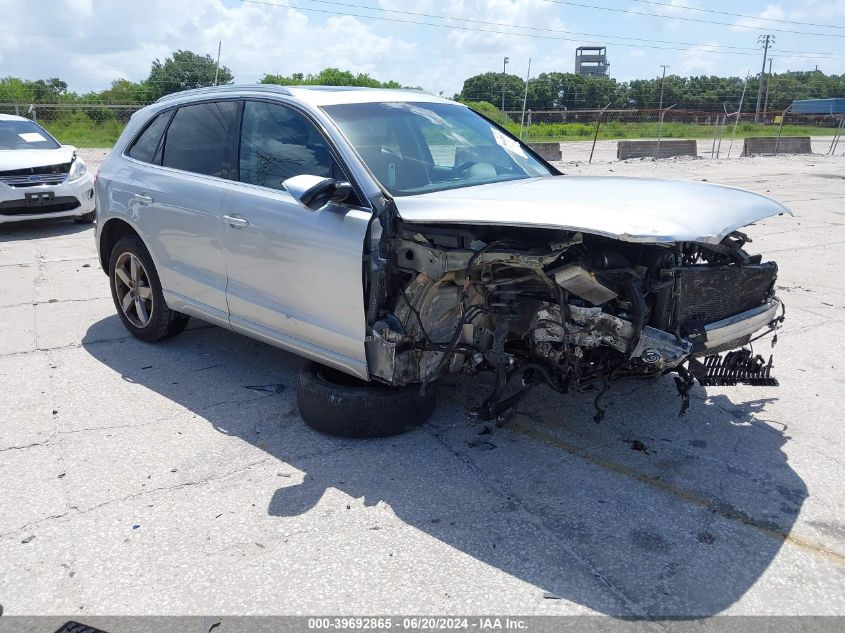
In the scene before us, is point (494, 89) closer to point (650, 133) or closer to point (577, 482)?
point (650, 133)

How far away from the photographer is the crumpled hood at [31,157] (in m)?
10.4

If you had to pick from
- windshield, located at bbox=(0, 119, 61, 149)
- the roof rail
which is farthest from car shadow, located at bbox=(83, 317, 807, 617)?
windshield, located at bbox=(0, 119, 61, 149)

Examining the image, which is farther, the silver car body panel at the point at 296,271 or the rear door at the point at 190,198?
the rear door at the point at 190,198

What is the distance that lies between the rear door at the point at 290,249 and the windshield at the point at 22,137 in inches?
333

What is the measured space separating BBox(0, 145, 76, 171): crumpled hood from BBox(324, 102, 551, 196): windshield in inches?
313

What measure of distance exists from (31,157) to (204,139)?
735 centimetres

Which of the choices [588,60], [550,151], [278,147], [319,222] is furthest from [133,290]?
[588,60]

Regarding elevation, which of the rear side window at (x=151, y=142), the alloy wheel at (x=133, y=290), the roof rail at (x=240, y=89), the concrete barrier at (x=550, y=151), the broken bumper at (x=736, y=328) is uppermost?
the roof rail at (x=240, y=89)

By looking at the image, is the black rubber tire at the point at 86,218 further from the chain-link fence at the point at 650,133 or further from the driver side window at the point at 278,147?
the chain-link fence at the point at 650,133

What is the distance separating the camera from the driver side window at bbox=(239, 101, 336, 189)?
165 inches

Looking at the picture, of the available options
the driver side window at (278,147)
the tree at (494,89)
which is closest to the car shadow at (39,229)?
the driver side window at (278,147)

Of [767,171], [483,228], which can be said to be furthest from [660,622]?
[767,171]

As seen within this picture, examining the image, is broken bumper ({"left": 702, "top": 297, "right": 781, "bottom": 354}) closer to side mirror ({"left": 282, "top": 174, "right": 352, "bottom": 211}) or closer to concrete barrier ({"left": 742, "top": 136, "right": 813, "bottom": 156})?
side mirror ({"left": 282, "top": 174, "right": 352, "bottom": 211})

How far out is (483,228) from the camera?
3689 millimetres
